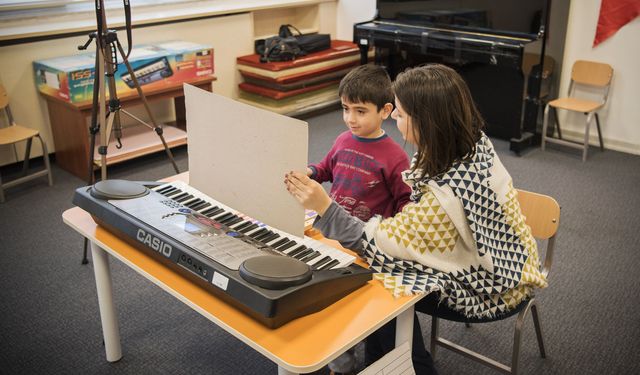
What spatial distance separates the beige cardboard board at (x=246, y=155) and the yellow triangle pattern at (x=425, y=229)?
0.25 m

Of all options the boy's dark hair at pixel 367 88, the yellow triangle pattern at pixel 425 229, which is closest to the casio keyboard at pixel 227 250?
the yellow triangle pattern at pixel 425 229

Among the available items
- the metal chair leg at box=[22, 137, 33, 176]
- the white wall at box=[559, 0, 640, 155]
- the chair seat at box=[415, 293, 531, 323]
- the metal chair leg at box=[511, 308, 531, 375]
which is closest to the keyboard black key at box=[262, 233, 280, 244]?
the chair seat at box=[415, 293, 531, 323]

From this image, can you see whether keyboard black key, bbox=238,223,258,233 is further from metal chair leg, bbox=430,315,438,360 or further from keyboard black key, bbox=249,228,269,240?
metal chair leg, bbox=430,315,438,360

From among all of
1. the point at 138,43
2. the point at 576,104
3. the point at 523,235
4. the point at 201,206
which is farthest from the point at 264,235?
the point at 576,104

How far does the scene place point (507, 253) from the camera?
160 cm

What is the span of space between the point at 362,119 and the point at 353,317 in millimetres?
776

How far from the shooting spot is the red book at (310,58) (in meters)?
4.80

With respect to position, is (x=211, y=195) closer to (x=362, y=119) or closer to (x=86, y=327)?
(x=362, y=119)

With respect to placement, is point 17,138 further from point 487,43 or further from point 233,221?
point 487,43

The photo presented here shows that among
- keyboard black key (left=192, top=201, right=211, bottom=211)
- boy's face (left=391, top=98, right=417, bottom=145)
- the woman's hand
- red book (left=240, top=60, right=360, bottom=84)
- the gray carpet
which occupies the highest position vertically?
boy's face (left=391, top=98, right=417, bottom=145)

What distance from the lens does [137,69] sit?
3.87 meters

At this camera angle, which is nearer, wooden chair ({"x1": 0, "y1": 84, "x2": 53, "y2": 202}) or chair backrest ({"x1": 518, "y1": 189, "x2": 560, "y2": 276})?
chair backrest ({"x1": 518, "y1": 189, "x2": 560, "y2": 276})

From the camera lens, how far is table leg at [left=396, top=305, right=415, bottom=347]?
1.51m

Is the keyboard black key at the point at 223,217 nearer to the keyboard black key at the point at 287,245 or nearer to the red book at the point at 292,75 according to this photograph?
the keyboard black key at the point at 287,245
